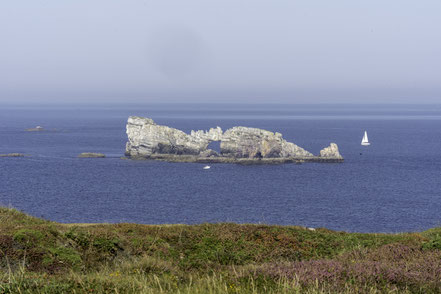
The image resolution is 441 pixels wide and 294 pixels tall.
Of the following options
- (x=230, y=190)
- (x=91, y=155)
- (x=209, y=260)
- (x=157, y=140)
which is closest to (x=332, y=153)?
(x=157, y=140)

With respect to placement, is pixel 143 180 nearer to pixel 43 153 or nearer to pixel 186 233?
pixel 43 153

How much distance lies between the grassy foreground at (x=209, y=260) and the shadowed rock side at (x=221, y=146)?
367 feet

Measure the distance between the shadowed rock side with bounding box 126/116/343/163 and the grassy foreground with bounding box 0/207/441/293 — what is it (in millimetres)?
111942

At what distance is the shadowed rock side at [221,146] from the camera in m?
131

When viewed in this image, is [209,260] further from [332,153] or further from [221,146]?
[332,153]

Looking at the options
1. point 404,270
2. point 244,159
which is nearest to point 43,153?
point 244,159

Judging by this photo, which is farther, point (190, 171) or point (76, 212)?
point (190, 171)

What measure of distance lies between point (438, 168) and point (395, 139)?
71631mm

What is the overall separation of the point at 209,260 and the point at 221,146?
123022 mm

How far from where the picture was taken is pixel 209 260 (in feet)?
44.8

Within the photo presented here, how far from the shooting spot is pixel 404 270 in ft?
33.9

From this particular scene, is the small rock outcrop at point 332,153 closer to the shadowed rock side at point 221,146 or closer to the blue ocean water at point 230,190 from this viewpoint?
the shadowed rock side at point 221,146

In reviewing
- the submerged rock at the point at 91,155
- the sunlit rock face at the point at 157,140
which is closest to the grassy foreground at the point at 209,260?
the sunlit rock face at the point at 157,140

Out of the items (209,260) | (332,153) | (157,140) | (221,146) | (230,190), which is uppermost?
(209,260)
